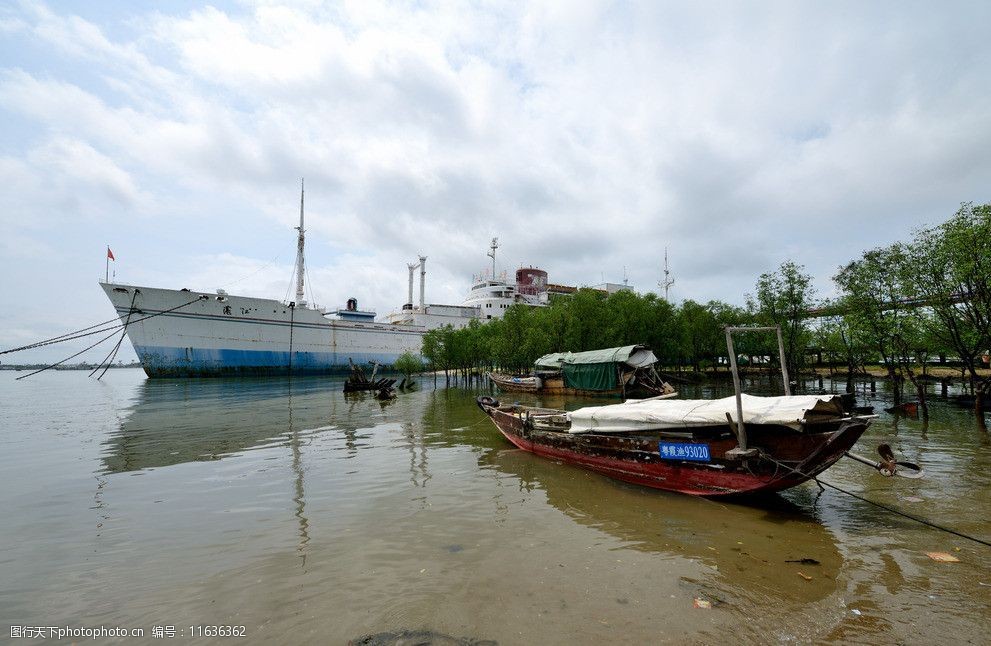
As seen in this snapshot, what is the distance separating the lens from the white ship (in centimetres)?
5291

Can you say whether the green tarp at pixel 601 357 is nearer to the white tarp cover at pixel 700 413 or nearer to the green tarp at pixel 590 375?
the green tarp at pixel 590 375

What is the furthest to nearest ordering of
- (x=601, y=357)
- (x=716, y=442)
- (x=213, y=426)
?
1. (x=601, y=357)
2. (x=213, y=426)
3. (x=716, y=442)

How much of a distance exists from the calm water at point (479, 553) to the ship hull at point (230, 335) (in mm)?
49965

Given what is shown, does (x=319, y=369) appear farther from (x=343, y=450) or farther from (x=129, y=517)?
(x=129, y=517)

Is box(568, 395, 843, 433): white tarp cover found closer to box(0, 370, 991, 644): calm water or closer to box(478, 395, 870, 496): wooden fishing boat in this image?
box(478, 395, 870, 496): wooden fishing boat

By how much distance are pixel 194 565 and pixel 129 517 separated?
3424 millimetres

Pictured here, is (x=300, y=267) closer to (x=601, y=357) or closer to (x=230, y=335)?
(x=230, y=335)

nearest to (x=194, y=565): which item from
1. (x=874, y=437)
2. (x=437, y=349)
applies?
(x=874, y=437)

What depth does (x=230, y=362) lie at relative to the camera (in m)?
58.2

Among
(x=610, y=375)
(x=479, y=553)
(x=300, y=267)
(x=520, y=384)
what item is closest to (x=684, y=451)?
(x=479, y=553)

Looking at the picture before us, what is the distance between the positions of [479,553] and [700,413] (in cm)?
516

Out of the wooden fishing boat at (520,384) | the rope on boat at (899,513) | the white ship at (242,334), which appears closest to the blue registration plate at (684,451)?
the rope on boat at (899,513)

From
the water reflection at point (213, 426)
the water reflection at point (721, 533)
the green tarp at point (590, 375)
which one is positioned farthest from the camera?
the green tarp at point (590, 375)

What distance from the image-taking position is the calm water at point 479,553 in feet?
14.8
